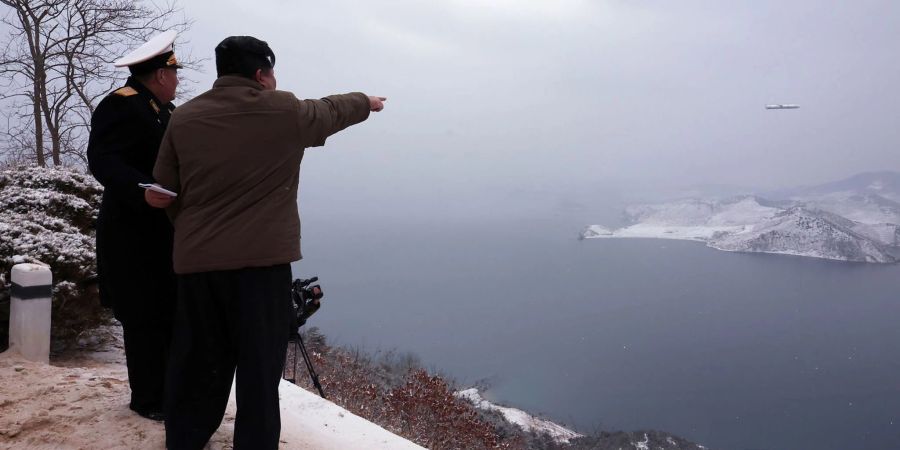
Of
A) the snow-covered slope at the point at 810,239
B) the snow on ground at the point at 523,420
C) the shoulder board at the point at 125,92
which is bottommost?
the snow on ground at the point at 523,420

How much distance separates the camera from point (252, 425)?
1990mm

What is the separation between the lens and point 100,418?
263cm

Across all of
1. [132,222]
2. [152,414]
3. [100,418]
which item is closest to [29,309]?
[100,418]

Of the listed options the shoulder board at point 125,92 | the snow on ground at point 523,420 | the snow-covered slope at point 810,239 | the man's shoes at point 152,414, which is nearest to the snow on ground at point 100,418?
the man's shoes at point 152,414

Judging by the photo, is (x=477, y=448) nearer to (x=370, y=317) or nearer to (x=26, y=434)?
(x=26, y=434)

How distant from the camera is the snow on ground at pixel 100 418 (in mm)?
2457

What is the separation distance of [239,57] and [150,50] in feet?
2.09

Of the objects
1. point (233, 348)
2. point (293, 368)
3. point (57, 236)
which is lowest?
point (293, 368)

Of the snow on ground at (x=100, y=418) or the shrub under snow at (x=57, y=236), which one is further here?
the shrub under snow at (x=57, y=236)

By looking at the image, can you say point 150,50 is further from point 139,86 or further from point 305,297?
point 305,297

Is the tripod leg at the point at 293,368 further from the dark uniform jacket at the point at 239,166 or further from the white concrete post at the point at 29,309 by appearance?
the white concrete post at the point at 29,309

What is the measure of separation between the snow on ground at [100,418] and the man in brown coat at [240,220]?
58cm

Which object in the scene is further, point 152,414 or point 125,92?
point 152,414

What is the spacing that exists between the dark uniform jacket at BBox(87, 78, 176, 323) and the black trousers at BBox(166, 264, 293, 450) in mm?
384
